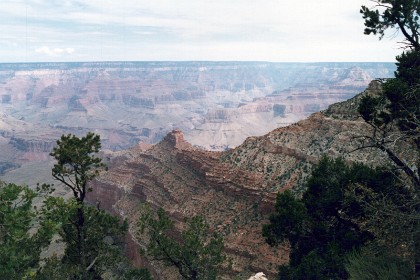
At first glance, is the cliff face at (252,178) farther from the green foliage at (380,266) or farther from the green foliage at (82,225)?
the green foliage at (82,225)

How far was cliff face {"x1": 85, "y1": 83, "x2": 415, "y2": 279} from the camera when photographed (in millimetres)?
47788

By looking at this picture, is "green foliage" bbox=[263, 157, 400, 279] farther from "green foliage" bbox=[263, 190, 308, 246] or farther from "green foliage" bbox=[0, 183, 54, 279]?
"green foliage" bbox=[0, 183, 54, 279]

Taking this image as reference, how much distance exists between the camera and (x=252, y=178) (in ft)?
184

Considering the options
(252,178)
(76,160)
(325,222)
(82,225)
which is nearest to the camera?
(76,160)

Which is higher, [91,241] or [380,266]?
[380,266]

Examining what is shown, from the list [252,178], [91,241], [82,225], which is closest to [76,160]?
[82,225]

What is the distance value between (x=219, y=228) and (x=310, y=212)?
905 inches

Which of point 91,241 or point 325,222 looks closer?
point 91,241

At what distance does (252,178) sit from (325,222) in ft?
82.7

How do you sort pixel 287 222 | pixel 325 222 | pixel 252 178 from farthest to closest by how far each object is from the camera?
pixel 252 178 → pixel 287 222 → pixel 325 222

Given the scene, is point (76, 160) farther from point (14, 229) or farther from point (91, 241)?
point (14, 229)

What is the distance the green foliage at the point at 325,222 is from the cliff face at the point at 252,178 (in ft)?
28.4

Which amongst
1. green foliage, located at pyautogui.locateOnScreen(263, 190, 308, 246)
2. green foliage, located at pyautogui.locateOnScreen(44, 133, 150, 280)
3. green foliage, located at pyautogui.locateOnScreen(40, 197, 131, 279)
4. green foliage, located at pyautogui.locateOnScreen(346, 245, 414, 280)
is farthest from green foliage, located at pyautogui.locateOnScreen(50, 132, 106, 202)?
green foliage, located at pyautogui.locateOnScreen(346, 245, 414, 280)

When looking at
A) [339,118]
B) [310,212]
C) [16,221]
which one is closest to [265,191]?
[339,118]
